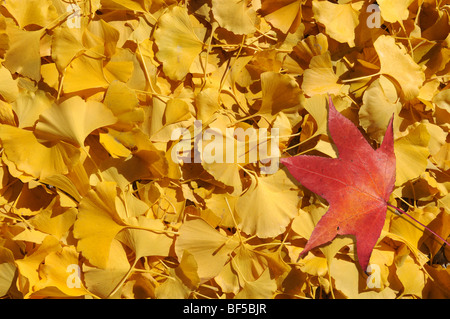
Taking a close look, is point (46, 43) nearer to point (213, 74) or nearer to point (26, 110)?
point (26, 110)

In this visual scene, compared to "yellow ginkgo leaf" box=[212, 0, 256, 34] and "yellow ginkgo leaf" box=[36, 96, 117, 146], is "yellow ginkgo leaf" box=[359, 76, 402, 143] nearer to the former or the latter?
"yellow ginkgo leaf" box=[212, 0, 256, 34]

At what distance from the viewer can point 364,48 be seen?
23.0 inches

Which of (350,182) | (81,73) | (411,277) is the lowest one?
(411,277)

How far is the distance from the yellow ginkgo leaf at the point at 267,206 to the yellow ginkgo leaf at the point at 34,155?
0.22 metres

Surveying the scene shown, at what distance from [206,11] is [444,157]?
0.39m

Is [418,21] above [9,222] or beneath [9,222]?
above

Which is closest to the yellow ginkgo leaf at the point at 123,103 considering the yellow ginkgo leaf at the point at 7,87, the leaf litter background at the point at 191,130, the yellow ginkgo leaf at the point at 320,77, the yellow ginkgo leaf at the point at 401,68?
the leaf litter background at the point at 191,130

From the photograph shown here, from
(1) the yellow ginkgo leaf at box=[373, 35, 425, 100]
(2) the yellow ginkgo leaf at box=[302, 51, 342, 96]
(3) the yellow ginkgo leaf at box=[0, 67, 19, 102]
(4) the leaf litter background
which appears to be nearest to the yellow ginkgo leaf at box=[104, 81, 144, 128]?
(4) the leaf litter background

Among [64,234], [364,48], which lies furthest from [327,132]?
[64,234]

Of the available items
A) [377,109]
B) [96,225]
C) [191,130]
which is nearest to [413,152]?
[377,109]

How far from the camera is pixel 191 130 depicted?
54cm

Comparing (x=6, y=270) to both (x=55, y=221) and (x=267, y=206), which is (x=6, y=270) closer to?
(x=55, y=221)

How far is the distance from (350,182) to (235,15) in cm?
26
